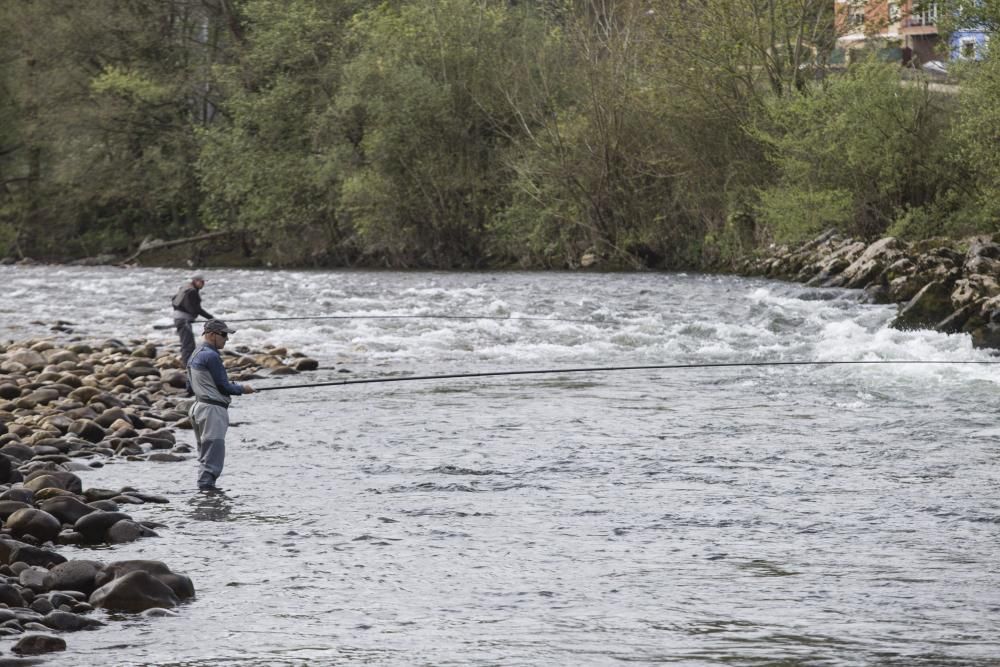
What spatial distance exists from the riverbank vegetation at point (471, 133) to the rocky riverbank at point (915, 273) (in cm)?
102

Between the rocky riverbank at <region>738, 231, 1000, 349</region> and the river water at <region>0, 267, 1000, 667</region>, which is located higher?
the rocky riverbank at <region>738, 231, 1000, 349</region>

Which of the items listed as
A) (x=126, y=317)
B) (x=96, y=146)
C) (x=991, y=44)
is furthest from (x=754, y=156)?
(x=96, y=146)

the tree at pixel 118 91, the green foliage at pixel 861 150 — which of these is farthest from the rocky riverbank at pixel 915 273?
the tree at pixel 118 91

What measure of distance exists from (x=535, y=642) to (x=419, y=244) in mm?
36455

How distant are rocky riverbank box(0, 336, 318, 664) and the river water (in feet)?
0.74

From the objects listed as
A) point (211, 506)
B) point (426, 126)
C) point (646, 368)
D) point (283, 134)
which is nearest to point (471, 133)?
point (426, 126)

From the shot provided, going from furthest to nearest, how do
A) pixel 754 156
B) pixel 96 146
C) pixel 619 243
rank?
pixel 96 146, pixel 619 243, pixel 754 156

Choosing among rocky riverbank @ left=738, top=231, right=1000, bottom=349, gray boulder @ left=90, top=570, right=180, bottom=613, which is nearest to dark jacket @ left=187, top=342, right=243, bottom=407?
gray boulder @ left=90, top=570, right=180, bottom=613

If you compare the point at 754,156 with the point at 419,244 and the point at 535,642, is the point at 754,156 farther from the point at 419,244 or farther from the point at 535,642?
the point at 535,642

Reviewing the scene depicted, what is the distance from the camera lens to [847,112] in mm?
30438

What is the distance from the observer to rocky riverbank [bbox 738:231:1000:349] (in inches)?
746

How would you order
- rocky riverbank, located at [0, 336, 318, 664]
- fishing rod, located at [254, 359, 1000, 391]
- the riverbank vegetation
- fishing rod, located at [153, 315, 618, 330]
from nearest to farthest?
rocky riverbank, located at [0, 336, 318, 664], fishing rod, located at [254, 359, 1000, 391], fishing rod, located at [153, 315, 618, 330], the riverbank vegetation

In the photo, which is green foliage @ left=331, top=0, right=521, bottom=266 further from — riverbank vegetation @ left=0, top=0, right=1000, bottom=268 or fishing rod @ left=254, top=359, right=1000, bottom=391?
fishing rod @ left=254, top=359, right=1000, bottom=391

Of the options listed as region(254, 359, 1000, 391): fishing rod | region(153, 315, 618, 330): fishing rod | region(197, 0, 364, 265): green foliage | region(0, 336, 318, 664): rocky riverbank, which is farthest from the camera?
region(197, 0, 364, 265): green foliage
